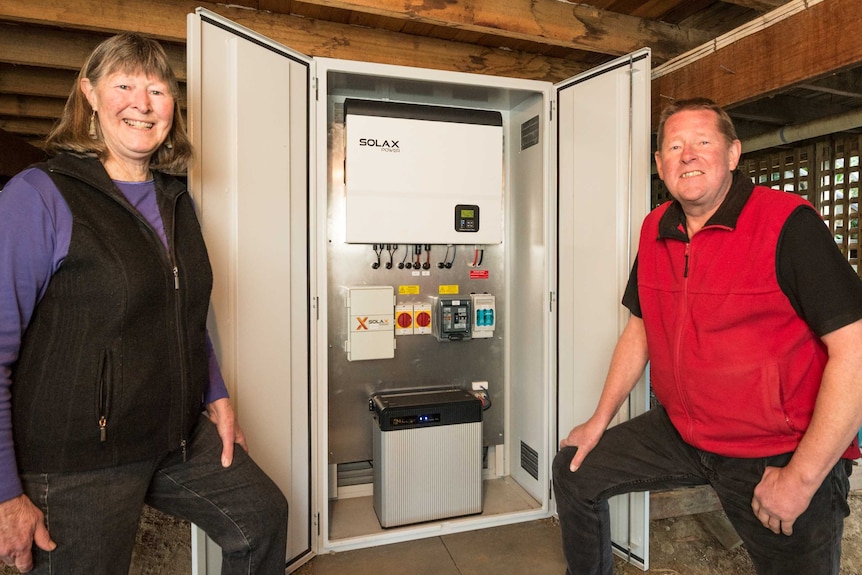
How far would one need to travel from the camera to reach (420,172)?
216cm

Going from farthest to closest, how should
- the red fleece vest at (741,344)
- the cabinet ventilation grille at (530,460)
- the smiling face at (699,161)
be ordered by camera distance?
the cabinet ventilation grille at (530,460) < the smiling face at (699,161) < the red fleece vest at (741,344)

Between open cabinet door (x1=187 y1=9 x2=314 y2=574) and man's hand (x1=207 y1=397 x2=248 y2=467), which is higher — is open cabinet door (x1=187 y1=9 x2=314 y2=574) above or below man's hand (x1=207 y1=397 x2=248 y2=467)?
above

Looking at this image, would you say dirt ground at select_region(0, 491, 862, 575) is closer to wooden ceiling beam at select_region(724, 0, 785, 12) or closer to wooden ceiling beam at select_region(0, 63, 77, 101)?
wooden ceiling beam at select_region(724, 0, 785, 12)

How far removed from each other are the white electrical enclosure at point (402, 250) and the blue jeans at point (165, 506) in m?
0.47

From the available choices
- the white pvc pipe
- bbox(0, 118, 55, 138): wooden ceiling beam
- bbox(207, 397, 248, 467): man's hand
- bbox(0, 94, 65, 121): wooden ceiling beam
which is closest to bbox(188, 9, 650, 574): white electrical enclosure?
bbox(207, 397, 248, 467): man's hand

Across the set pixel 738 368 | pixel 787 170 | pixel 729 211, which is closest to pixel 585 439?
pixel 738 368

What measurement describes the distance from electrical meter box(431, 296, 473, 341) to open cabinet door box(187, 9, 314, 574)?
68cm

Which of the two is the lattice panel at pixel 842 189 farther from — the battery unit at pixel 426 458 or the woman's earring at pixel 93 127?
the woman's earring at pixel 93 127

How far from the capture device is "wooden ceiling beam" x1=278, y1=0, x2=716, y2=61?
195cm

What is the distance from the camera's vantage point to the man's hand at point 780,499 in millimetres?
1110

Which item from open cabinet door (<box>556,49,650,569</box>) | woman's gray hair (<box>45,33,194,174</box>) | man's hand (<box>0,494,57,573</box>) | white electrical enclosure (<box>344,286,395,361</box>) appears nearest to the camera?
man's hand (<box>0,494,57,573</box>)

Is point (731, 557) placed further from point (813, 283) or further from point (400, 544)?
point (813, 283)

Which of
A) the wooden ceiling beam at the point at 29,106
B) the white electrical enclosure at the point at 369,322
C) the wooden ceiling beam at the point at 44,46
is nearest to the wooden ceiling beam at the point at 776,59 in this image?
the white electrical enclosure at the point at 369,322

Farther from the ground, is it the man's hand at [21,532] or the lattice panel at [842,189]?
Result: the lattice panel at [842,189]
